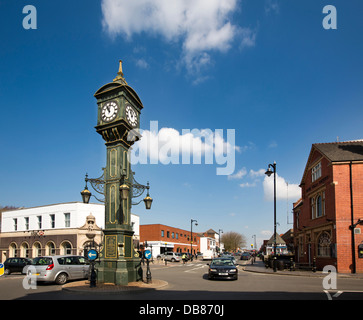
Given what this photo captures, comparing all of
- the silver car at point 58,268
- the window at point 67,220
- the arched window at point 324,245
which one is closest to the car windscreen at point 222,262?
the silver car at point 58,268

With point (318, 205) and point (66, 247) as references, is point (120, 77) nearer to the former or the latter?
point (318, 205)

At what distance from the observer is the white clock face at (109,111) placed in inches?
613

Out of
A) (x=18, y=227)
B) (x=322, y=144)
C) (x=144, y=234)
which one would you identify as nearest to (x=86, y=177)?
(x=322, y=144)

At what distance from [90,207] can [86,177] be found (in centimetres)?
2779

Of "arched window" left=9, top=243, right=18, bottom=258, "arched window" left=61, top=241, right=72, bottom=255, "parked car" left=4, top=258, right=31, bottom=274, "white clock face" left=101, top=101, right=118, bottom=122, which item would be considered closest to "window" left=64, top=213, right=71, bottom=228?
"arched window" left=61, top=241, right=72, bottom=255

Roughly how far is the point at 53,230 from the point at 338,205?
110 feet

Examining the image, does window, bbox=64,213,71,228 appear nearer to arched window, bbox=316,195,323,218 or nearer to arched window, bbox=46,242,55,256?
arched window, bbox=46,242,55,256

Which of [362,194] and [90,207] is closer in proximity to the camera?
[362,194]

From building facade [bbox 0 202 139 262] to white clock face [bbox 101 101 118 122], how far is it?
2567cm

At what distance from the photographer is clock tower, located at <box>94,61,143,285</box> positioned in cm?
1417

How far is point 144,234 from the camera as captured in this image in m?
68.9

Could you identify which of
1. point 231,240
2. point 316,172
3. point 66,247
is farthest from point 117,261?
point 231,240

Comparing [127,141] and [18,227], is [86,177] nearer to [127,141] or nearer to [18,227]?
[127,141]
